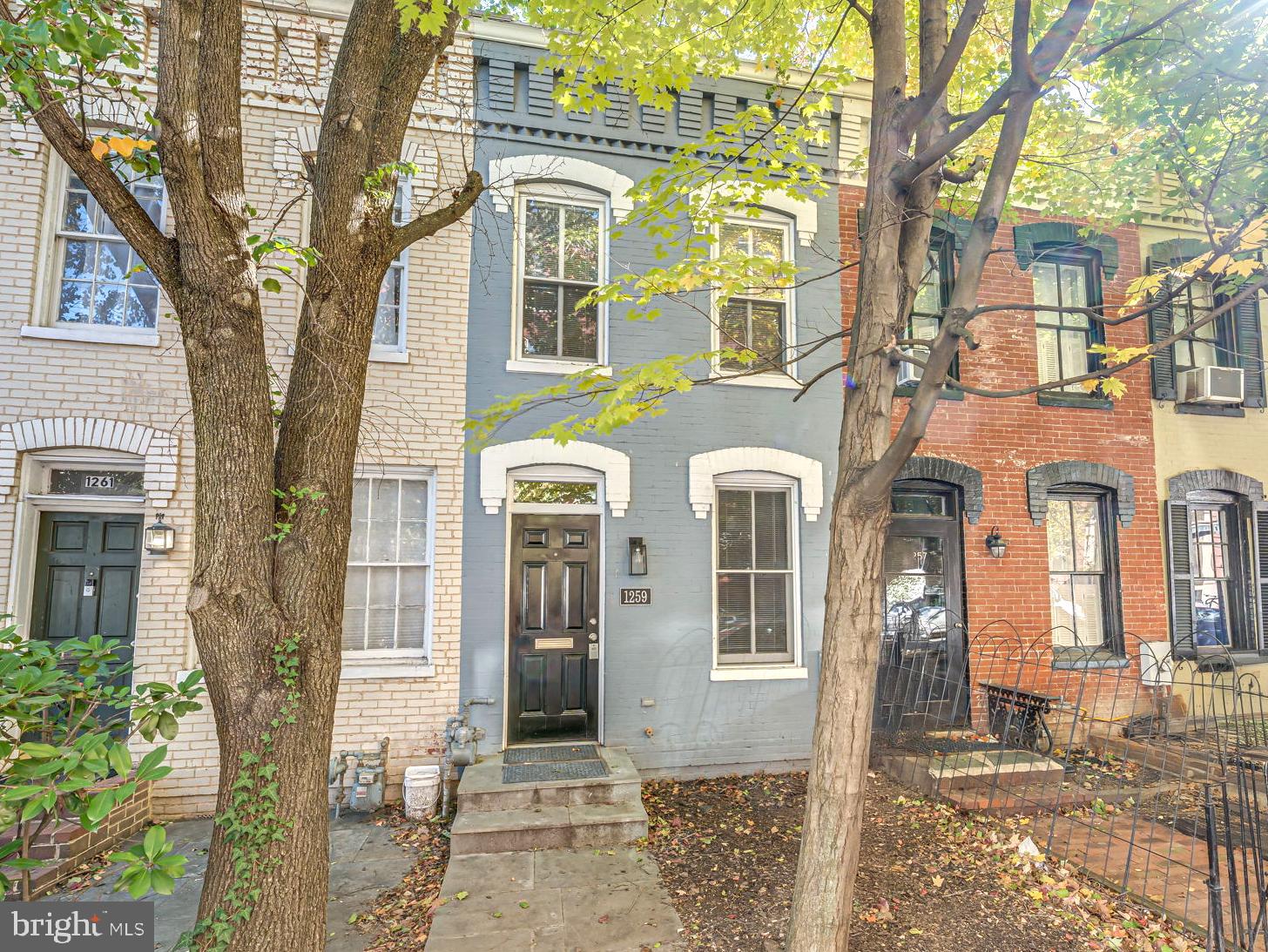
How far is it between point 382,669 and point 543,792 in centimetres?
188

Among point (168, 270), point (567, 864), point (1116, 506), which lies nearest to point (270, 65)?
point (168, 270)

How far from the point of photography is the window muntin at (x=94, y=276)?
595 cm

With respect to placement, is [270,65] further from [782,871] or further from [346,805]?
[782,871]

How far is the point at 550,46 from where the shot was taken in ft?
15.3

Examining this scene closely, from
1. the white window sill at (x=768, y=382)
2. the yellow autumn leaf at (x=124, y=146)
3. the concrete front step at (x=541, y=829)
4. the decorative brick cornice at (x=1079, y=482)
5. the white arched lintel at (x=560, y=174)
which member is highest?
the white arched lintel at (x=560, y=174)

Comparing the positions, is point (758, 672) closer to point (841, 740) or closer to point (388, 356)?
point (841, 740)

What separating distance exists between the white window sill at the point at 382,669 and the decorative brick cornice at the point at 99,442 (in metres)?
2.14

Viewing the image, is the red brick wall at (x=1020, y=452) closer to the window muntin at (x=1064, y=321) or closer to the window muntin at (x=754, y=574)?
the window muntin at (x=1064, y=321)

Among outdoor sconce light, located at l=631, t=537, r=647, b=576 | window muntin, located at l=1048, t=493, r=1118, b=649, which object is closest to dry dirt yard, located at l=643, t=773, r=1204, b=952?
outdoor sconce light, located at l=631, t=537, r=647, b=576

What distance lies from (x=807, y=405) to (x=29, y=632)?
7461 mm

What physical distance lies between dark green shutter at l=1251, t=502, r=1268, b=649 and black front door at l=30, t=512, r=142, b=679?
12.3 metres

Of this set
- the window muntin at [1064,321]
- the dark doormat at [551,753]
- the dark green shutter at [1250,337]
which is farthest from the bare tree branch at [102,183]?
the dark green shutter at [1250,337]

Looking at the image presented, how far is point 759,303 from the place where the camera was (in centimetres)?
738

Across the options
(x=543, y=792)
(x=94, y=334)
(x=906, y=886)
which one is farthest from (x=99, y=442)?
(x=906, y=886)
